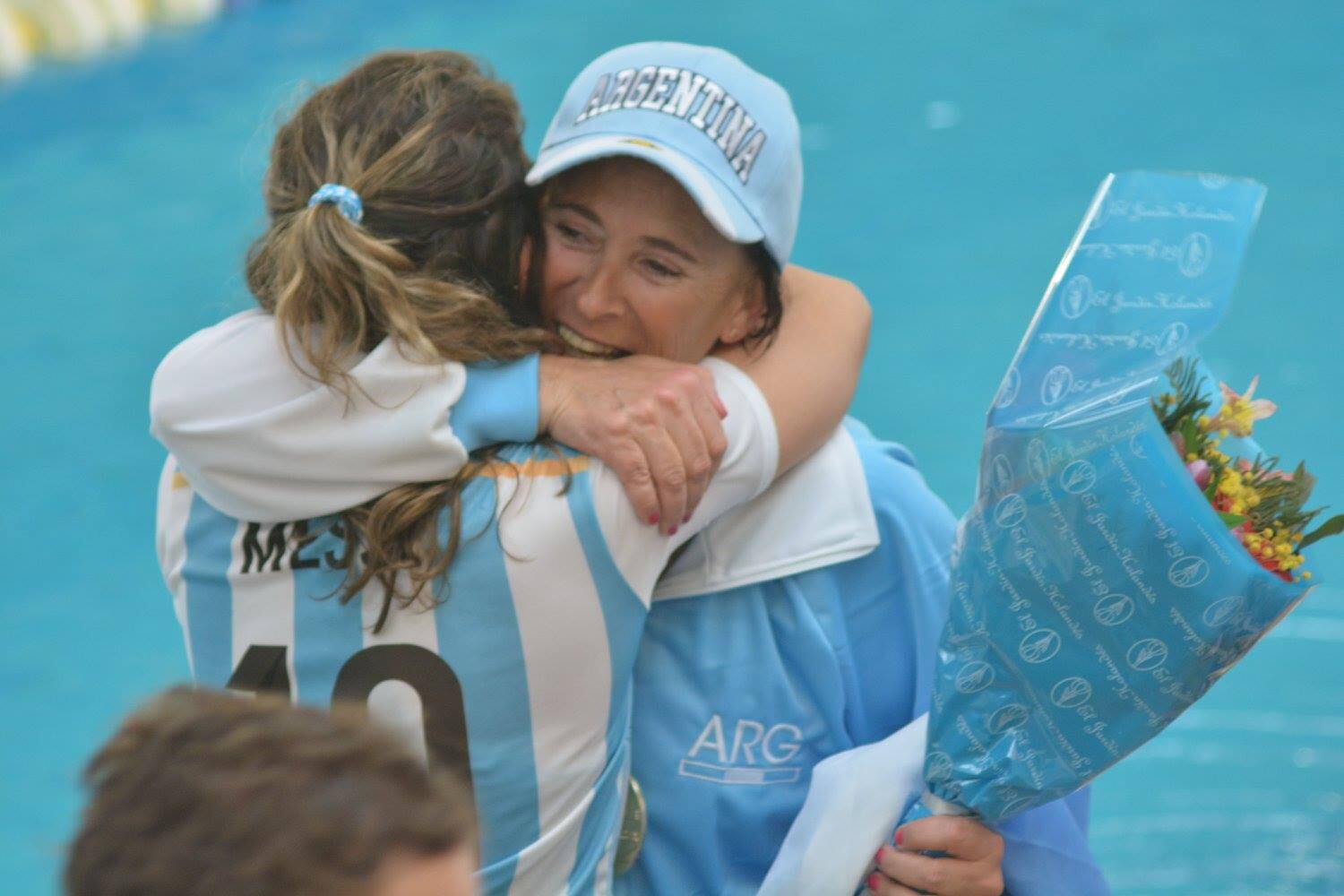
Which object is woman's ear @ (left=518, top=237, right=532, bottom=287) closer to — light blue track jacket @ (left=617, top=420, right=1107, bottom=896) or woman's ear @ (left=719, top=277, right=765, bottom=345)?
woman's ear @ (left=719, top=277, right=765, bottom=345)

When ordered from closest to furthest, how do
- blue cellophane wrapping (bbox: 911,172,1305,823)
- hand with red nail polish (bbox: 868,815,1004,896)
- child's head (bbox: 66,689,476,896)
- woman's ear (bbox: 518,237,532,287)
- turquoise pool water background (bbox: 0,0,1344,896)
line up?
child's head (bbox: 66,689,476,896) → blue cellophane wrapping (bbox: 911,172,1305,823) → hand with red nail polish (bbox: 868,815,1004,896) → woman's ear (bbox: 518,237,532,287) → turquoise pool water background (bbox: 0,0,1344,896)

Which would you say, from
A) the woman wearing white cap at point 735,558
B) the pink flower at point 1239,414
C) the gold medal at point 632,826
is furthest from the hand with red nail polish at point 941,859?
the pink flower at point 1239,414

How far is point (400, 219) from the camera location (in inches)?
61.2

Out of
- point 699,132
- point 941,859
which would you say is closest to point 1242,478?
point 941,859

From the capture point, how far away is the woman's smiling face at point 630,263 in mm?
1691

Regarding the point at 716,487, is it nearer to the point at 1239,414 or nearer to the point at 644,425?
the point at 644,425

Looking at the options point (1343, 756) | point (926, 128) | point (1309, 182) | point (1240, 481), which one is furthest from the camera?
point (926, 128)

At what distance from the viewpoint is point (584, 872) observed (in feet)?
5.35

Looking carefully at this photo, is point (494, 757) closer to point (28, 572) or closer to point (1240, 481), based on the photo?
point (1240, 481)

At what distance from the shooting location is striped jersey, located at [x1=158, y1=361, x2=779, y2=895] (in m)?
1.48

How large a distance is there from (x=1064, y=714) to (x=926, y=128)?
15.6ft

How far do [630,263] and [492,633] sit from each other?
0.44 meters

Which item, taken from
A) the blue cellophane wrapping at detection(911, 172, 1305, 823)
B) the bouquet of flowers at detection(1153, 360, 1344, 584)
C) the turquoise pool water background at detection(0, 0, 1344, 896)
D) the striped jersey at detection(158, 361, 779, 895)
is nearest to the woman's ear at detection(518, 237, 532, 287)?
the striped jersey at detection(158, 361, 779, 895)

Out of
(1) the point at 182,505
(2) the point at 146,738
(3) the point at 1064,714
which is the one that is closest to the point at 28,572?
(1) the point at 182,505
